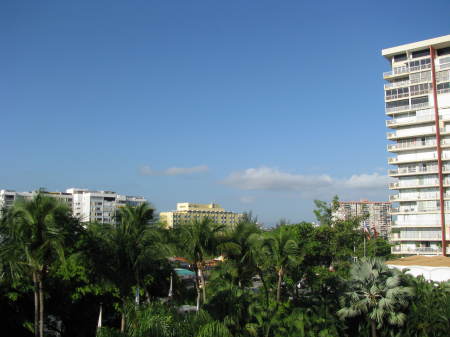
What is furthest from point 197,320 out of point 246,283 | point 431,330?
point 246,283

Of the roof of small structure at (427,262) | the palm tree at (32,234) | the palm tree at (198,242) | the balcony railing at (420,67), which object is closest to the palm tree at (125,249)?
the palm tree at (198,242)

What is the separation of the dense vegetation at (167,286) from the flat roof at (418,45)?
51258mm

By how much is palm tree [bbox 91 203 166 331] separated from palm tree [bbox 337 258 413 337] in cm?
892

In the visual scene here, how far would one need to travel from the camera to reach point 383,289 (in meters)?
20.7

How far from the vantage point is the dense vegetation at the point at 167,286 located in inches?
595

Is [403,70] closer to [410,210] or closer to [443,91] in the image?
[443,91]

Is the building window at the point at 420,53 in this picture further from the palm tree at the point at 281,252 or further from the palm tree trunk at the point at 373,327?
the palm tree trunk at the point at 373,327

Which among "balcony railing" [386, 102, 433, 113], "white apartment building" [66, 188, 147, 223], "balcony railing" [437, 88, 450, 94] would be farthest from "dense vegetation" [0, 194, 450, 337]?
"white apartment building" [66, 188, 147, 223]

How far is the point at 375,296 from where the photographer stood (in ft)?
67.8

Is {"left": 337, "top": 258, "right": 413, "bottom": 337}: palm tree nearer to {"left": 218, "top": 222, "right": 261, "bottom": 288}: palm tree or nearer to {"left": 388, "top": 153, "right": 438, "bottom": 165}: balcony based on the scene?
{"left": 218, "top": 222, "right": 261, "bottom": 288}: palm tree

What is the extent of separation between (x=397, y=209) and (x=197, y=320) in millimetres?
62629

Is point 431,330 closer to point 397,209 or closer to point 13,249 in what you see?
point 13,249

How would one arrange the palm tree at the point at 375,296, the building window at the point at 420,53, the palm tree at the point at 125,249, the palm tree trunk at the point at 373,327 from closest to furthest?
the palm tree trunk at the point at 373,327 < the palm tree at the point at 375,296 < the palm tree at the point at 125,249 < the building window at the point at 420,53

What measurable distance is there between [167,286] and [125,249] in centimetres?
749
